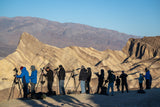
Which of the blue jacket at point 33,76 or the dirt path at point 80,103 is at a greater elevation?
the blue jacket at point 33,76

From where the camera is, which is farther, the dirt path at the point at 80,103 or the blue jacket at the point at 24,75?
the blue jacket at the point at 24,75

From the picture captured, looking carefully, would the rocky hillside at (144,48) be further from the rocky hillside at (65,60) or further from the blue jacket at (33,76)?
the blue jacket at (33,76)

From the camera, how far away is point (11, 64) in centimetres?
2127

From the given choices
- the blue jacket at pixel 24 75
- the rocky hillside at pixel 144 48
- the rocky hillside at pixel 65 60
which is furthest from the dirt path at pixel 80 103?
the rocky hillside at pixel 144 48

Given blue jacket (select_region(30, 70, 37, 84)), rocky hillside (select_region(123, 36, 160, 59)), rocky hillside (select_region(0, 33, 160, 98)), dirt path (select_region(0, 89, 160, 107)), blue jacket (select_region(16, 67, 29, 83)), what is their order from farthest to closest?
rocky hillside (select_region(123, 36, 160, 59)), rocky hillside (select_region(0, 33, 160, 98)), blue jacket (select_region(30, 70, 37, 84)), blue jacket (select_region(16, 67, 29, 83)), dirt path (select_region(0, 89, 160, 107))

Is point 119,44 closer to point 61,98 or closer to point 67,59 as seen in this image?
point 67,59

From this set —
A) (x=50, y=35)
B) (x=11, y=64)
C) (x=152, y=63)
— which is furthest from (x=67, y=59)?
(x=50, y=35)

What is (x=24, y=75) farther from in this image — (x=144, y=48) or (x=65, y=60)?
(x=144, y=48)

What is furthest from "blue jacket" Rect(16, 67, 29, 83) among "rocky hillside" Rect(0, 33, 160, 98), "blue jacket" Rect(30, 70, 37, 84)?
"rocky hillside" Rect(0, 33, 160, 98)

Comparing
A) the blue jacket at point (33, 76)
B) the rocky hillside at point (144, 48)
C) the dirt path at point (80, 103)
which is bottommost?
the dirt path at point (80, 103)

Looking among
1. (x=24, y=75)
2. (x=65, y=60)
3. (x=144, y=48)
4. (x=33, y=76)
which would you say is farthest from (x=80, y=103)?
(x=144, y=48)

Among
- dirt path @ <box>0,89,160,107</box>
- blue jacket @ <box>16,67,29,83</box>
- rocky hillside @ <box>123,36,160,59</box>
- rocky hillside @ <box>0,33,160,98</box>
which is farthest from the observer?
rocky hillside @ <box>123,36,160,59</box>

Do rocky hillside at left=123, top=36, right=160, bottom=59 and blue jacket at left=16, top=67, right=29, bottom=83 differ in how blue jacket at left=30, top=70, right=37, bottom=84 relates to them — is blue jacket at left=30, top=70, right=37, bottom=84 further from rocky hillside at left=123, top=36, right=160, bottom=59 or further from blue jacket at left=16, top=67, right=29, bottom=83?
rocky hillside at left=123, top=36, right=160, bottom=59

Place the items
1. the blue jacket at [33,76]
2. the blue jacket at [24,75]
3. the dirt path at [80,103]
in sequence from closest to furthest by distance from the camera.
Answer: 1. the dirt path at [80,103]
2. the blue jacket at [24,75]
3. the blue jacket at [33,76]
